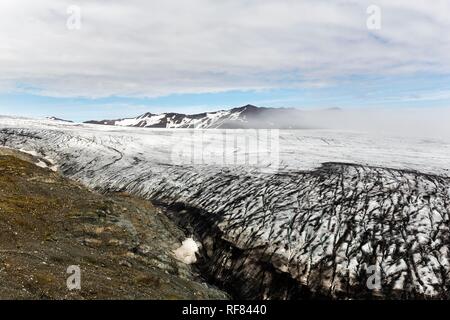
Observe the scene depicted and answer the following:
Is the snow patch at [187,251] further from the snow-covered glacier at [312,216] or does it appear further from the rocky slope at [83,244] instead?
the snow-covered glacier at [312,216]

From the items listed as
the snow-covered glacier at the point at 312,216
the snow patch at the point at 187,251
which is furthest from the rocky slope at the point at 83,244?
the snow-covered glacier at the point at 312,216

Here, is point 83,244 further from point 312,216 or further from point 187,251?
point 312,216

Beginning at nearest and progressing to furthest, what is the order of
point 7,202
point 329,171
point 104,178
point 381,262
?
point 381,262, point 7,202, point 329,171, point 104,178

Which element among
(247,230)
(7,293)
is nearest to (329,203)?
(247,230)

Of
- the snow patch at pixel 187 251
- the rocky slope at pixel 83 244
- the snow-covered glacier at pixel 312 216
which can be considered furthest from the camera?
the snow patch at pixel 187 251

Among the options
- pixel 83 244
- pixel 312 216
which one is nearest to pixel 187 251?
pixel 83 244

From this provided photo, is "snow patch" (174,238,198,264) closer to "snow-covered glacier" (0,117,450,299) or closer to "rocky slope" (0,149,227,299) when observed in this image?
"rocky slope" (0,149,227,299)
